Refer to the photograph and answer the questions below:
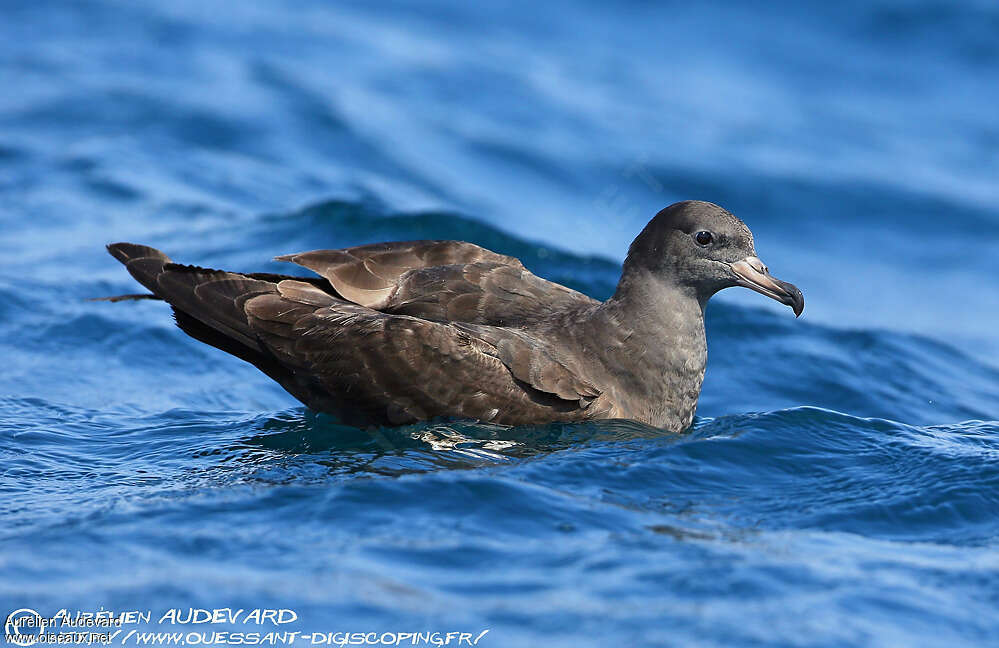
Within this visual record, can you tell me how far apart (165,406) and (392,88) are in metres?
8.11

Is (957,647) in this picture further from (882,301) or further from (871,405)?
(882,301)

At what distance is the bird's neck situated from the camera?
23.4 feet

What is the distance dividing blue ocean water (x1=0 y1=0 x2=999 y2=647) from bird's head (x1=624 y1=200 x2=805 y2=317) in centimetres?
82

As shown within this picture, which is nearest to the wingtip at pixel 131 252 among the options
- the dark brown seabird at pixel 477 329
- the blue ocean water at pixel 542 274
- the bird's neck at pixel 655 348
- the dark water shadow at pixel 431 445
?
the dark brown seabird at pixel 477 329

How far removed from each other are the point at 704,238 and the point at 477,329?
138cm

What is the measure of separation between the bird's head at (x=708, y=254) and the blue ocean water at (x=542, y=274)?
82cm

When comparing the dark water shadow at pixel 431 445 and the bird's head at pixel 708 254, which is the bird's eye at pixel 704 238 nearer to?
the bird's head at pixel 708 254

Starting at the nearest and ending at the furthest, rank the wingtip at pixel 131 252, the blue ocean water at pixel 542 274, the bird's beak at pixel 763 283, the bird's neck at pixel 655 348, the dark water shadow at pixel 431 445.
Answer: the blue ocean water at pixel 542 274 < the dark water shadow at pixel 431 445 < the bird's beak at pixel 763 283 < the bird's neck at pixel 655 348 < the wingtip at pixel 131 252

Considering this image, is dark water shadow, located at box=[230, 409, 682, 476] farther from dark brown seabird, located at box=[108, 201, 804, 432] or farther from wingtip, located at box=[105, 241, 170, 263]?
wingtip, located at box=[105, 241, 170, 263]

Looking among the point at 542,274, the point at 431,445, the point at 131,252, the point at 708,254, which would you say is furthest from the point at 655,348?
the point at 542,274

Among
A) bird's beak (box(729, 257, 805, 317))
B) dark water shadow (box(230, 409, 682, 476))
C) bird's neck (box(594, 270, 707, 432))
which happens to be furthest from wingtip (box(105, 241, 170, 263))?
bird's beak (box(729, 257, 805, 317))

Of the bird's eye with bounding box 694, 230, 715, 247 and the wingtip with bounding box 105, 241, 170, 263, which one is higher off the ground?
the bird's eye with bounding box 694, 230, 715, 247

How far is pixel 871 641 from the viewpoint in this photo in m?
4.85

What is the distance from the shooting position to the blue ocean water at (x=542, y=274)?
521 cm
